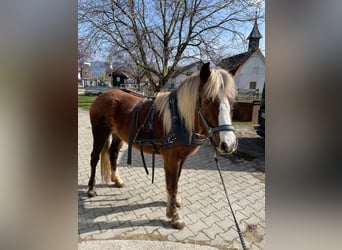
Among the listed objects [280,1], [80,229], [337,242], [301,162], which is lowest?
[80,229]

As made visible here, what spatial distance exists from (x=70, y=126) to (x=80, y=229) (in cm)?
178

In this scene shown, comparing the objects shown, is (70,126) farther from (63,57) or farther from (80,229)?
(80,229)

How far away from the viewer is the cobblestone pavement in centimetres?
197

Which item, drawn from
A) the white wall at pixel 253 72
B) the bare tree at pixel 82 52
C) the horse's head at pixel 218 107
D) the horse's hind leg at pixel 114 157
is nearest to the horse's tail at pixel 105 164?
the horse's hind leg at pixel 114 157

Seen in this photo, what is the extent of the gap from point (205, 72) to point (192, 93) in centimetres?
23

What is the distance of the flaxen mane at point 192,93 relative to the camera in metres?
1.58

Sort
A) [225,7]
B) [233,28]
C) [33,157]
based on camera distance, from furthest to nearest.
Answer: [233,28], [225,7], [33,157]

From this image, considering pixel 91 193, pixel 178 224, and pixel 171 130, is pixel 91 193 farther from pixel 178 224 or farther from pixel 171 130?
pixel 171 130

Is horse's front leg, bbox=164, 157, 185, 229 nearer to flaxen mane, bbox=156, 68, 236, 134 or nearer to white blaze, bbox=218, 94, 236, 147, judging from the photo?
flaxen mane, bbox=156, 68, 236, 134

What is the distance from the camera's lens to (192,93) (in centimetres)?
178

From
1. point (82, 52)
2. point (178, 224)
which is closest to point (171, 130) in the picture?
point (178, 224)

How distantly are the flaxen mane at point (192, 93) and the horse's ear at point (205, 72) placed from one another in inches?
1.5

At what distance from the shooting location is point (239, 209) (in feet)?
8.01

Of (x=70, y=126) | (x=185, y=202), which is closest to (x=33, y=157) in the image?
(x=70, y=126)
